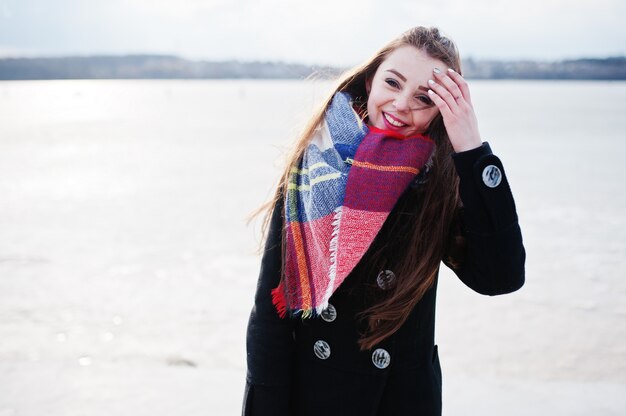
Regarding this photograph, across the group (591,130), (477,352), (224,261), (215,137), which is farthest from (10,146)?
(591,130)

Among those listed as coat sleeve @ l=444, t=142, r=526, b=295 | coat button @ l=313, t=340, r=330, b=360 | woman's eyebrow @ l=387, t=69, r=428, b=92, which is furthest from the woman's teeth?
coat button @ l=313, t=340, r=330, b=360

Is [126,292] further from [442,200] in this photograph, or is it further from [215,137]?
[215,137]

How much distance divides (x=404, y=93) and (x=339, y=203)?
330 millimetres

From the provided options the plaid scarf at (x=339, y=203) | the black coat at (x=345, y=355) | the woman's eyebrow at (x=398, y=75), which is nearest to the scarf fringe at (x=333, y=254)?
the plaid scarf at (x=339, y=203)

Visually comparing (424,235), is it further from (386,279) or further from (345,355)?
(345,355)

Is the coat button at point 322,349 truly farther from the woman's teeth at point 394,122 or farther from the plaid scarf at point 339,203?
the woman's teeth at point 394,122

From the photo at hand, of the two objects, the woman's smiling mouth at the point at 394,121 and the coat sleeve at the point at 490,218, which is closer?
the coat sleeve at the point at 490,218

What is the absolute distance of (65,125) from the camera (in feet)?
71.1

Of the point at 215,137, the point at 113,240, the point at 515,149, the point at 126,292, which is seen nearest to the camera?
the point at 126,292

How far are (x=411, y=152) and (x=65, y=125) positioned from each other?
75.0 feet

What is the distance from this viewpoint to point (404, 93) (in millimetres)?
1398

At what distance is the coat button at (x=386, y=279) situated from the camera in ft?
4.56

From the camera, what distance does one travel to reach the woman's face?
1.40 meters

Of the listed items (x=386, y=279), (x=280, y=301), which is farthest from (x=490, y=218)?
(x=280, y=301)
